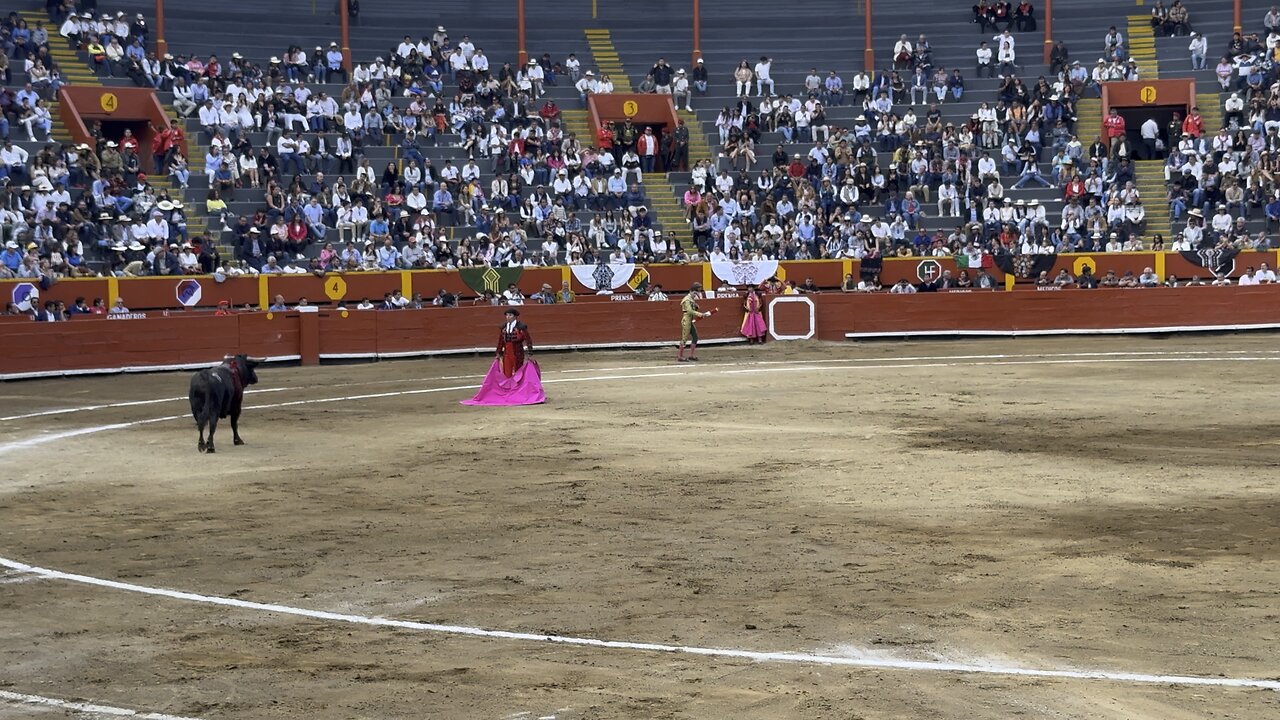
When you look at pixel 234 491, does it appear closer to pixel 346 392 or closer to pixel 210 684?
pixel 210 684

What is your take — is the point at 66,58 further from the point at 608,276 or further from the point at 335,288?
the point at 608,276

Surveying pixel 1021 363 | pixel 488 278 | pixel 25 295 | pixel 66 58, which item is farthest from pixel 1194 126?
pixel 66 58

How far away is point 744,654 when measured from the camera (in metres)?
7.48

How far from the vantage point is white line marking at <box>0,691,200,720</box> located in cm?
667

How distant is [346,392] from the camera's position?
22.5 m

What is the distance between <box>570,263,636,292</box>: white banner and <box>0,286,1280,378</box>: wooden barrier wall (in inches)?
90.8

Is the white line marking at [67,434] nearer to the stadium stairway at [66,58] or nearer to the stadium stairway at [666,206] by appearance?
the stadium stairway at [666,206]

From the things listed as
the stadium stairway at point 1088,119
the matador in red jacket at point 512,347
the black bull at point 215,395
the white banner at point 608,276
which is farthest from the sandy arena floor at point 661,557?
the stadium stairway at point 1088,119

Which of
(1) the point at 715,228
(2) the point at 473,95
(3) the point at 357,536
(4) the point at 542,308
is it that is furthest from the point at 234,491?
(2) the point at 473,95

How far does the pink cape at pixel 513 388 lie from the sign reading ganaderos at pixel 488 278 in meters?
12.0

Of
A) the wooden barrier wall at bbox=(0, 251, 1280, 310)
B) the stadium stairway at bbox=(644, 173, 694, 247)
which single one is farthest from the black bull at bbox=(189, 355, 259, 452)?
the stadium stairway at bbox=(644, 173, 694, 247)

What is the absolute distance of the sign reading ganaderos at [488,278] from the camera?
32000mm

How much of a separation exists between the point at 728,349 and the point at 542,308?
3410 mm

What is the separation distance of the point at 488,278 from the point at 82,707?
25.4m
